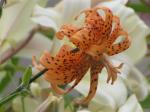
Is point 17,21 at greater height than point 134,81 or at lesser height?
greater

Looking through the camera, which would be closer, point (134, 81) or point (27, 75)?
point (27, 75)

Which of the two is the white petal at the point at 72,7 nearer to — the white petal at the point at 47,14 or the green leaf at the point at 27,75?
the white petal at the point at 47,14

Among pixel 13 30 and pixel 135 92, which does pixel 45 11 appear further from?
pixel 135 92

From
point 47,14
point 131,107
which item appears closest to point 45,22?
point 47,14

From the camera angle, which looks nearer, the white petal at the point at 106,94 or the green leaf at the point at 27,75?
the green leaf at the point at 27,75

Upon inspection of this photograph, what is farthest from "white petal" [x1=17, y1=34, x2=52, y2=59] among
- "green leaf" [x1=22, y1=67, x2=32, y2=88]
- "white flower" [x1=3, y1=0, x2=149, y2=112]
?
"green leaf" [x1=22, y1=67, x2=32, y2=88]

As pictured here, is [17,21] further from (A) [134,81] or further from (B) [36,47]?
(A) [134,81]

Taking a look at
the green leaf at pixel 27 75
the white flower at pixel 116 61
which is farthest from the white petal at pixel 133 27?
the green leaf at pixel 27 75
